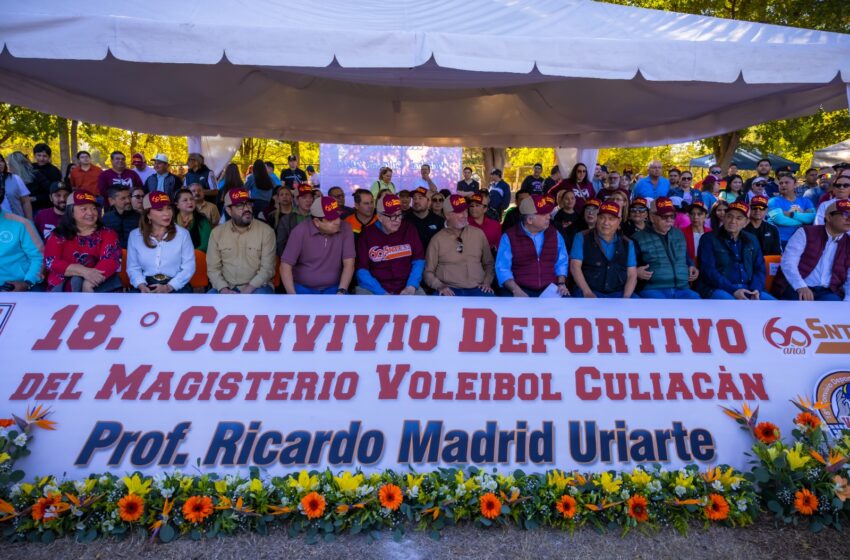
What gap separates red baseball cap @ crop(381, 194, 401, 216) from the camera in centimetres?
474

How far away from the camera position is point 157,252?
4480mm

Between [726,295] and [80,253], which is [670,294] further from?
[80,253]

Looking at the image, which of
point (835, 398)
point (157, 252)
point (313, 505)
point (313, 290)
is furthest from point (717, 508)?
point (157, 252)

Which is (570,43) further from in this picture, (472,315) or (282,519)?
(282,519)

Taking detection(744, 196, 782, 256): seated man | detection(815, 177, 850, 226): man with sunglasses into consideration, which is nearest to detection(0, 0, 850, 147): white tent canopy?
detection(744, 196, 782, 256): seated man

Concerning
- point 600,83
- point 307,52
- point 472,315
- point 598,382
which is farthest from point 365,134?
point 598,382

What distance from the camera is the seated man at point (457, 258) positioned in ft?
16.1

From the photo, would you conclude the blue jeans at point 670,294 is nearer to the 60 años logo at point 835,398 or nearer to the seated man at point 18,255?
the 60 años logo at point 835,398

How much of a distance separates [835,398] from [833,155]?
722 inches

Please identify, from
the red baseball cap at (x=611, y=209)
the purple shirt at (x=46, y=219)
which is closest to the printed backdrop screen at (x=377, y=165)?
the purple shirt at (x=46, y=219)

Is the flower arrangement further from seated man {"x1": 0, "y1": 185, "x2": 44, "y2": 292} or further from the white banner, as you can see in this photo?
seated man {"x1": 0, "y1": 185, "x2": 44, "y2": 292}

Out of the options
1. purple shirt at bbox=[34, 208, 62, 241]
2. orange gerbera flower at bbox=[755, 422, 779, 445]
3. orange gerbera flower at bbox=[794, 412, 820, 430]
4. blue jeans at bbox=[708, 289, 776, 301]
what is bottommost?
orange gerbera flower at bbox=[755, 422, 779, 445]

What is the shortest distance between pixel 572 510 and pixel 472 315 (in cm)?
137

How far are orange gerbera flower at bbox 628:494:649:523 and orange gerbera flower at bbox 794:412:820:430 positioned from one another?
1171 millimetres
